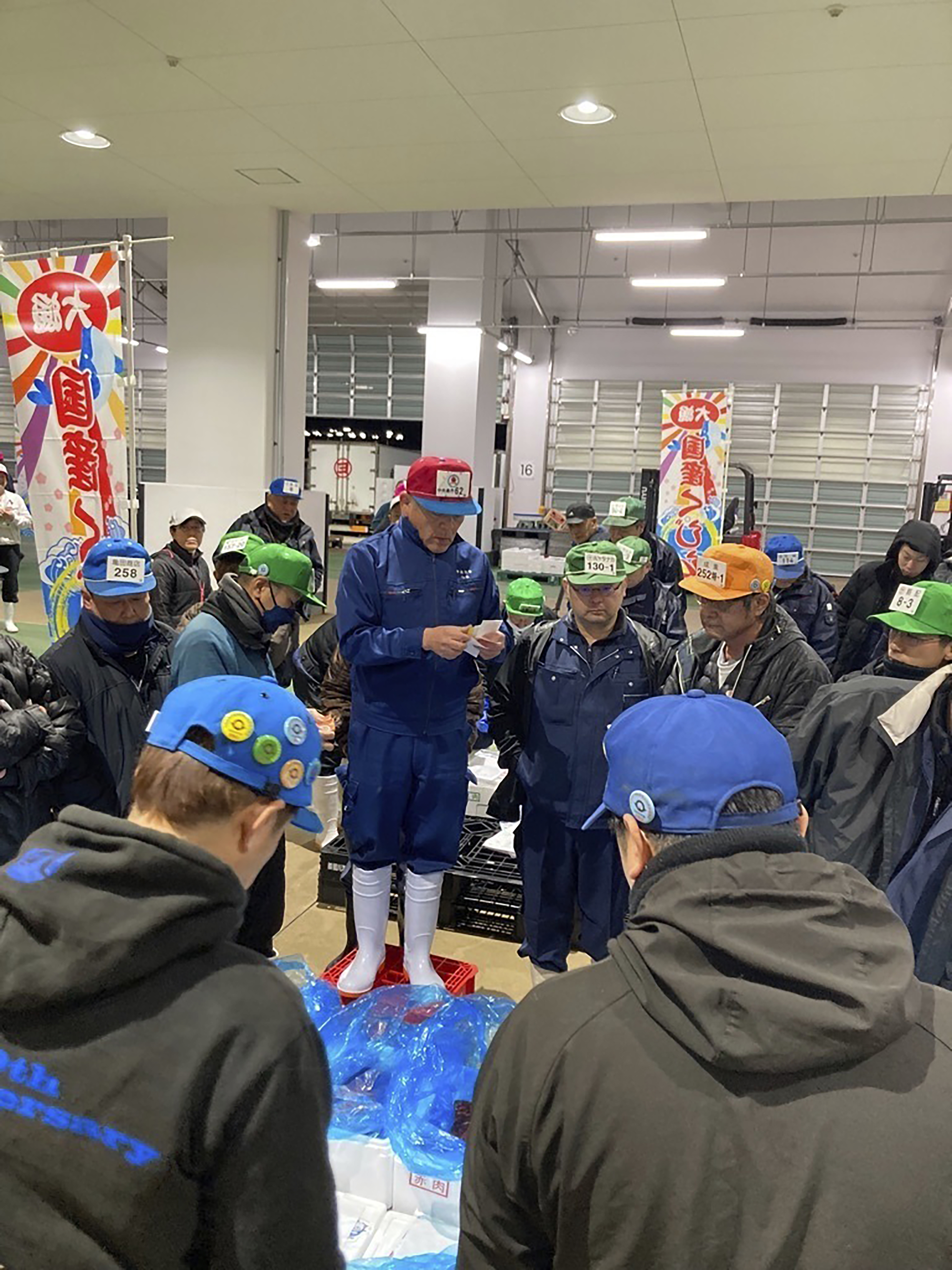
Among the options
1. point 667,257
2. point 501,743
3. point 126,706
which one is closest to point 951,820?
point 501,743

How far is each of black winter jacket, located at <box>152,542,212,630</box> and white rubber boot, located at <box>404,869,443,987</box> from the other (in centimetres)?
288

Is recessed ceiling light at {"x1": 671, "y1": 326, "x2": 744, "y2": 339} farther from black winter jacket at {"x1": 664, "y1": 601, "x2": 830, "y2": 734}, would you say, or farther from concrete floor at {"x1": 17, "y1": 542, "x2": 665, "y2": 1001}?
black winter jacket at {"x1": 664, "y1": 601, "x2": 830, "y2": 734}

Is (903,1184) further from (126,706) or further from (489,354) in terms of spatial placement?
(489,354)

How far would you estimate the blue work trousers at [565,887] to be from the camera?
288 centimetres

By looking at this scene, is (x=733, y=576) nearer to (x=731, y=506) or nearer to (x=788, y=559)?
(x=788, y=559)

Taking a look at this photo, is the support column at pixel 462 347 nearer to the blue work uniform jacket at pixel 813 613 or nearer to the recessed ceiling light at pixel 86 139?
the recessed ceiling light at pixel 86 139

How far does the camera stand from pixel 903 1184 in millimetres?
822

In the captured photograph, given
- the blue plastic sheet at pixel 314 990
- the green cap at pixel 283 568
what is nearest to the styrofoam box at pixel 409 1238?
the blue plastic sheet at pixel 314 990

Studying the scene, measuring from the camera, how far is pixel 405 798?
3088 mm

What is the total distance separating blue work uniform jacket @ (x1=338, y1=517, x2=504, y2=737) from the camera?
3.04 meters

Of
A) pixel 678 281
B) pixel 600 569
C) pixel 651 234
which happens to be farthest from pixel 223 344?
pixel 678 281

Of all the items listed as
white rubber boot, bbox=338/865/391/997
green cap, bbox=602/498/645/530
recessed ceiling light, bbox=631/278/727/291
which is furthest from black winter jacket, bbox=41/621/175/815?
recessed ceiling light, bbox=631/278/727/291

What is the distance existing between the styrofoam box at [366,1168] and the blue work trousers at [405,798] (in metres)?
1.11

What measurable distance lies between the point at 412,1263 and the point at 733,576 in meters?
2.09
